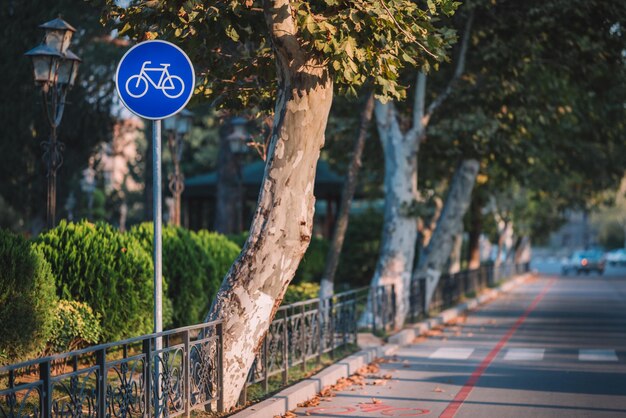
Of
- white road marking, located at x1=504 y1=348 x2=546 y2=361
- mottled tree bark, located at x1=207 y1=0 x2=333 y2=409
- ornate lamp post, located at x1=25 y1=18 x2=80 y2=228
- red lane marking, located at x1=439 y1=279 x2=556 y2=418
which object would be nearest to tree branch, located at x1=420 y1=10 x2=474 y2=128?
red lane marking, located at x1=439 y1=279 x2=556 y2=418

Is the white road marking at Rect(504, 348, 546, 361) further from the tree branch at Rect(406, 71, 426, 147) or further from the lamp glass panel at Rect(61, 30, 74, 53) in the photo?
the lamp glass panel at Rect(61, 30, 74, 53)

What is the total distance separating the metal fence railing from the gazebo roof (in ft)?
69.7

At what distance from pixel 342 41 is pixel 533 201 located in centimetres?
4408

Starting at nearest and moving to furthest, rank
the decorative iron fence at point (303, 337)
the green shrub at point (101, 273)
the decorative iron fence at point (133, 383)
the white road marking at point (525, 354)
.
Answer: the decorative iron fence at point (133, 383) < the decorative iron fence at point (303, 337) < the green shrub at point (101, 273) < the white road marking at point (525, 354)

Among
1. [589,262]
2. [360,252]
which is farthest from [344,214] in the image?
[589,262]

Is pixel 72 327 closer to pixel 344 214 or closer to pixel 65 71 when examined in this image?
pixel 65 71

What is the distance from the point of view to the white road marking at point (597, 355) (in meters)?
16.9

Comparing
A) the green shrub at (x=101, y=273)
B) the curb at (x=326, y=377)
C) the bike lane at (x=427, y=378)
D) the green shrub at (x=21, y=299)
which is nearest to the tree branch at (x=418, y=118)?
the curb at (x=326, y=377)

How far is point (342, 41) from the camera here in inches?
404

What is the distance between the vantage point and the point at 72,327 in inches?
497

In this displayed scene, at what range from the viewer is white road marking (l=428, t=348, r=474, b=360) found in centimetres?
1739

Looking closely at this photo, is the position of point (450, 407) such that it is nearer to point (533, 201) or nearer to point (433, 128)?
point (433, 128)

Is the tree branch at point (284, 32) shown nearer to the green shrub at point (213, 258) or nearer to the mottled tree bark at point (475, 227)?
the green shrub at point (213, 258)

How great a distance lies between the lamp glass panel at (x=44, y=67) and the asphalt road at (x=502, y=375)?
20.1 feet
